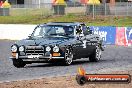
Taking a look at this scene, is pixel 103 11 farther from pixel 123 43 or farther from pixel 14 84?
pixel 14 84

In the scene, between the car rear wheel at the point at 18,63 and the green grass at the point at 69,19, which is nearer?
the car rear wheel at the point at 18,63

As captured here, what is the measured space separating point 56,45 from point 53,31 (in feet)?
4.42

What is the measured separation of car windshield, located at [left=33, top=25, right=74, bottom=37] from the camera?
21.4 meters

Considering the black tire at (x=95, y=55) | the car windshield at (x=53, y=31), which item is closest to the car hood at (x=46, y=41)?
the car windshield at (x=53, y=31)

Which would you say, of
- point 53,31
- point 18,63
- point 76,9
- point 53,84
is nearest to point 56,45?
point 53,31

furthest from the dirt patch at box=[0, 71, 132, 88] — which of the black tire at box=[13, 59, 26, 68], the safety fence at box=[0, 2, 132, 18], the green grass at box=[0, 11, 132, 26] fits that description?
the safety fence at box=[0, 2, 132, 18]

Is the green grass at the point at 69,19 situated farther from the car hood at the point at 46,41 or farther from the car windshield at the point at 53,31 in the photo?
the car hood at the point at 46,41

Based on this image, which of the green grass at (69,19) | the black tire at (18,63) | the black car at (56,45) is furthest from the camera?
the green grass at (69,19)

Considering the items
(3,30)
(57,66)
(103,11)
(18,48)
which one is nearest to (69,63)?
(57,66)

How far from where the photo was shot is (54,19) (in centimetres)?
5875

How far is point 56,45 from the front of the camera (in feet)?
66.4

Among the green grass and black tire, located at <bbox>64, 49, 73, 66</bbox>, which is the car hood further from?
the green grass

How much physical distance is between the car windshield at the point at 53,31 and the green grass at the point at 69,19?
32418 millimetres

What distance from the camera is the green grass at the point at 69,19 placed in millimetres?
55562
